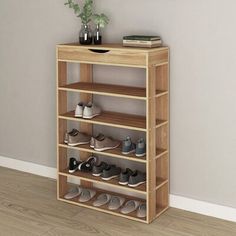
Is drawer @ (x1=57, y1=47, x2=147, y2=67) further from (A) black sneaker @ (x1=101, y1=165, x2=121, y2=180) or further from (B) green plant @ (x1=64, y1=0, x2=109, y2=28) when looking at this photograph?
(A) black sneaker @ (x1=101, y1=165, x2=121, y2=180)

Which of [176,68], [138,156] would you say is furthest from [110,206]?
[176,68]

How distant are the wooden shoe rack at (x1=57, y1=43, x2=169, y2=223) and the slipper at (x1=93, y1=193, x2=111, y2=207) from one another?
0.03 m

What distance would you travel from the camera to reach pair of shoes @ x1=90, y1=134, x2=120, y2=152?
2875mm

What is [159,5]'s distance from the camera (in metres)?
2.79

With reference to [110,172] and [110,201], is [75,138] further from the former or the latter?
[110,201]

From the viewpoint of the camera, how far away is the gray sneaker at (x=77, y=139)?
2.98 metres

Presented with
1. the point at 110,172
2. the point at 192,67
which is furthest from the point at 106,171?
the point at 192,67

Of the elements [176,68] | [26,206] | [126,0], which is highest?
[126,0]

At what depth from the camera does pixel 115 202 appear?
9.64 feet

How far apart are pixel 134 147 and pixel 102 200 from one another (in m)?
0.40

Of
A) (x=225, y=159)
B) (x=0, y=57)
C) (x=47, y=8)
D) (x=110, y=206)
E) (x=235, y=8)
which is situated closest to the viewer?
(x=235, y=8)

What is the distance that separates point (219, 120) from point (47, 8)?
1408mm

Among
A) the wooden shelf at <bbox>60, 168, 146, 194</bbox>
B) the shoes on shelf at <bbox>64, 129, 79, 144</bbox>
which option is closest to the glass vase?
the shoes on shelf at <bbox>64, 129, 79, 144</bbox>

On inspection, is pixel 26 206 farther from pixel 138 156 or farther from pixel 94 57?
pixel 94 57
